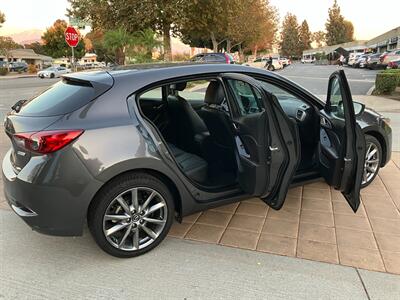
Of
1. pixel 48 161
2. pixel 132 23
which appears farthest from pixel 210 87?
pixel 132 23

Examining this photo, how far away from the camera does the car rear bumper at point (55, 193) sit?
2496 mm

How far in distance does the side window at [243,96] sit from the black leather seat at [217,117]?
12.3 inches

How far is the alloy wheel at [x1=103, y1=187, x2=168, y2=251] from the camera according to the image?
2779mm

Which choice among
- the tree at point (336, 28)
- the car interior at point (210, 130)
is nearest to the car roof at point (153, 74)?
the car interior at point (210, 130)

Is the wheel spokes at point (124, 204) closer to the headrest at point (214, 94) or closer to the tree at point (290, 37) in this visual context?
the headrest at point (214, 94)

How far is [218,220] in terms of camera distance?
11.6 feet

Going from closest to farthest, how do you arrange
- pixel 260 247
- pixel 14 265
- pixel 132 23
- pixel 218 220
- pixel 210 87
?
pixel 14 265, pixel 260 247, pixel 218 220, pixel 210 87, pixel 132 23

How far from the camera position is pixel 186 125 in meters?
3.96

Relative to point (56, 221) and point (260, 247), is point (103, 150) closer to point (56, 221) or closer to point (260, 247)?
point (56, 221)

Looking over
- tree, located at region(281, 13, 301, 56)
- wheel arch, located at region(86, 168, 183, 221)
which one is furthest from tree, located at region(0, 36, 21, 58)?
tree, located at region(281, 13, 301, 56)

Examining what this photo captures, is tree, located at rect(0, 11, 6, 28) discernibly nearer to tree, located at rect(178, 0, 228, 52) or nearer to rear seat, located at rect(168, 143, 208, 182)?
tree, located at rect(178, 0, 228, 52)

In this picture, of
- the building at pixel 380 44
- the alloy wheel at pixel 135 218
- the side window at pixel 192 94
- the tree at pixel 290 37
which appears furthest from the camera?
the tree at pixel 290 37

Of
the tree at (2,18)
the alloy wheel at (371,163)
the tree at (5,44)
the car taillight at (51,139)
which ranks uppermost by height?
the tree at (2,18)

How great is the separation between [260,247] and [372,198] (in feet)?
5.66
